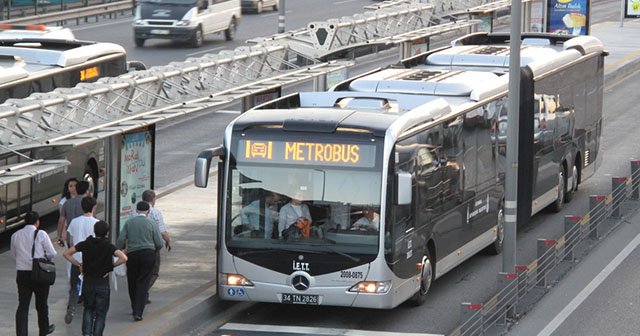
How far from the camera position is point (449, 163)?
2012 cm

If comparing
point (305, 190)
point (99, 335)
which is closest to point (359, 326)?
point (305, 190)

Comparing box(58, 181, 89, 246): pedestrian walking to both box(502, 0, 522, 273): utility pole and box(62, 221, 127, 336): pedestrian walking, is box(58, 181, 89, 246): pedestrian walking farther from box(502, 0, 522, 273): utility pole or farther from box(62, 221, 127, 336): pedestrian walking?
box(502, 0, 522, 273): utility pole

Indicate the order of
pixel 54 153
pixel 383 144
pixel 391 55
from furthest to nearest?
pixel 391 55 → pixel 54 153 → pixel 383 144

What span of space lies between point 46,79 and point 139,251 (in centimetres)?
798

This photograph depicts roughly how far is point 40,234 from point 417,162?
492 cm

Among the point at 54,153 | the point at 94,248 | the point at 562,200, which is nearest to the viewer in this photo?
the point at 94,248

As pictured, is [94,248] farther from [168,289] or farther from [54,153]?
[54,153]

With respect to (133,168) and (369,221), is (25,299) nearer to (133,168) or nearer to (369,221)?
(369,221)

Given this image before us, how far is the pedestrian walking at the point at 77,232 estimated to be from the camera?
56.9ft

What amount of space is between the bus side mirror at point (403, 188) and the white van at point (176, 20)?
32701 mm

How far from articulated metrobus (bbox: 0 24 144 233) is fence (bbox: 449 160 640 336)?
21.8 feet

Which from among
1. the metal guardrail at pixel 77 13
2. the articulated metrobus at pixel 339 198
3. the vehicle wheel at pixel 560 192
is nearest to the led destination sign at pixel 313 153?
the articulated metrobus at pixel 339 198

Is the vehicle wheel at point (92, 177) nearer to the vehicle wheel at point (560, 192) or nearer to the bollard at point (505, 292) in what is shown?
the vehicle wheel at point (560, 192)

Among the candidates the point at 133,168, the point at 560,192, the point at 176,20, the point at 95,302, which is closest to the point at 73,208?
the point at 133,168
